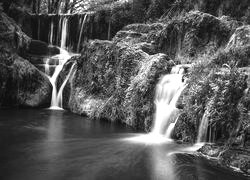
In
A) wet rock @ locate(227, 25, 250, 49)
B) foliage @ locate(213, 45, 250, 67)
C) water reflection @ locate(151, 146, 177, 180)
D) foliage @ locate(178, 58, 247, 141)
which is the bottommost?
water reflection @ locate(151, 146, 177, 180)

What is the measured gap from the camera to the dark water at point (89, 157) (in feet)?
22.6

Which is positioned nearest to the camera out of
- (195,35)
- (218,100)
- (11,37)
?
(218,100)

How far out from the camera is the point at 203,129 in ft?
29.1

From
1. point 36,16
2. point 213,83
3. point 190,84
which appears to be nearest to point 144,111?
point 190,84

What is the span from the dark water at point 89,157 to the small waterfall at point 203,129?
56 cm

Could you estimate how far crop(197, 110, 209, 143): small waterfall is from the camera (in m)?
8.77

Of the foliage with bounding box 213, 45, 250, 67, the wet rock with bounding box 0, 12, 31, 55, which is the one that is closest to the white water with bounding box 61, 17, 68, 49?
the wet rock with bounding box 0, 12, 31, 55

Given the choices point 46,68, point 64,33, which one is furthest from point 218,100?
point 64,33

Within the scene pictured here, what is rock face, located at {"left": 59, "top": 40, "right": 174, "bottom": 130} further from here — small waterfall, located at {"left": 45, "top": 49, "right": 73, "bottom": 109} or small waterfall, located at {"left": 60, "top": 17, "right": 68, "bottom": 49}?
small waterfall, located at {"left": 60, "top": 17, "right": 68, "bottom": 49}

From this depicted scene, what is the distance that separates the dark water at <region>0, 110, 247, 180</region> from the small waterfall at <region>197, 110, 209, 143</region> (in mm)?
560

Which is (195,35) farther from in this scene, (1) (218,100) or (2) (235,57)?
(1) (218,100)

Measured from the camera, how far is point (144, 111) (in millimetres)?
11570

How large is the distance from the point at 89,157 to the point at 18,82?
978 cm

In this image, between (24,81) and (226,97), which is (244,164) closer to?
(226,97)
